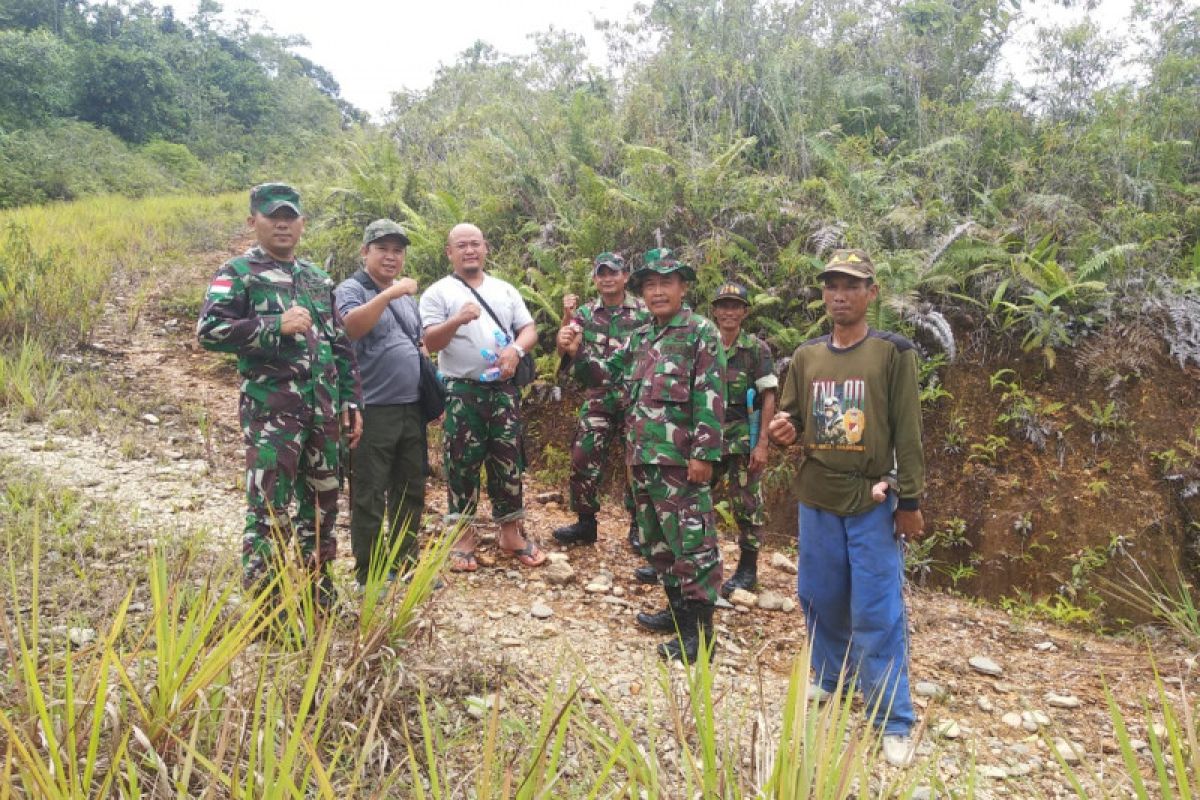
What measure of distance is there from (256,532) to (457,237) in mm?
1986

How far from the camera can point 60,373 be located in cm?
677

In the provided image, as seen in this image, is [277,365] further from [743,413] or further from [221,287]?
[743,413]

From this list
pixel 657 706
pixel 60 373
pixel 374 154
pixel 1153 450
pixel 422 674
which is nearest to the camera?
pixel 422 674

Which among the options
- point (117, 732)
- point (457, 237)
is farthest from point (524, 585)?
point (117, 732)

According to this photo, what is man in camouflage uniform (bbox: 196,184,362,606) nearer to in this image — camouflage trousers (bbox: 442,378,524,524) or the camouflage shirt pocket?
camouflage trousers (bbox: 442,378,524,524)

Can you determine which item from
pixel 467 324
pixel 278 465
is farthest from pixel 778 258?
pixel 278 465

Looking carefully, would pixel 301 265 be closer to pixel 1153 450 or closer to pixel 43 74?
pixel 1153 450

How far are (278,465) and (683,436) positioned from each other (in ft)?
6.09

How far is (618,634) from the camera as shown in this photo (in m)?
3.84

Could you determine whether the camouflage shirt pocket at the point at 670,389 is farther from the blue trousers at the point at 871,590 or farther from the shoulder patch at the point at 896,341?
the shoulder patch at the point at 896,341

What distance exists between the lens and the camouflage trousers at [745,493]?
4504 millimetres

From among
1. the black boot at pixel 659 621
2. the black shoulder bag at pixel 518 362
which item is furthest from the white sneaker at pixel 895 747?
the black shoulder bag at pixel 518 362

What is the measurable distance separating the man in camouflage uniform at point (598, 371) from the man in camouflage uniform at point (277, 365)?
1.93 m

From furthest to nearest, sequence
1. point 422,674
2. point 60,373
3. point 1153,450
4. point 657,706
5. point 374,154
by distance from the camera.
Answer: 1. point 374,154
2. point 60,373
3. point 1153,450
4. point 657,706
5. point 422,674
